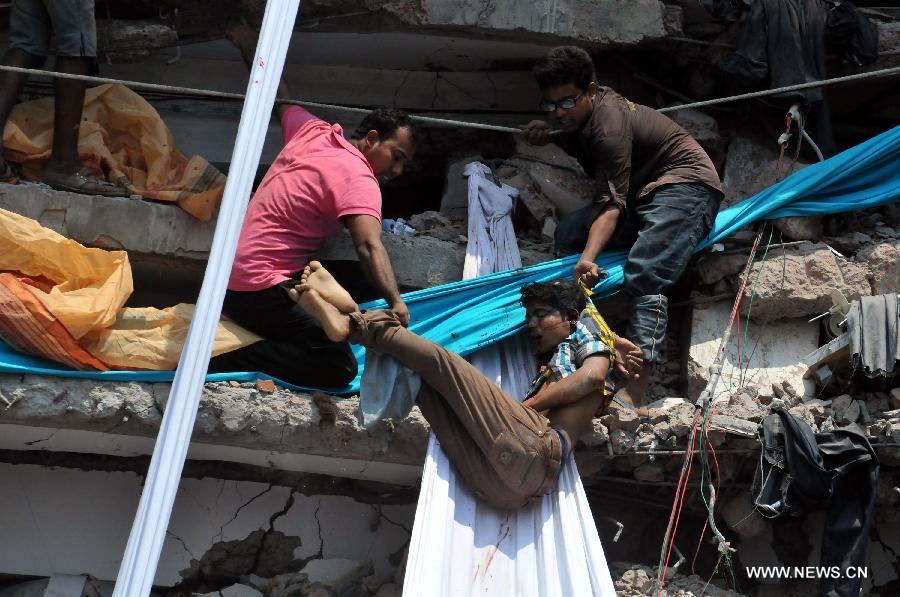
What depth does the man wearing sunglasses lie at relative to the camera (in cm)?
631

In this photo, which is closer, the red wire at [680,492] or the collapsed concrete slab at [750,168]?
the red wire at [680,492]

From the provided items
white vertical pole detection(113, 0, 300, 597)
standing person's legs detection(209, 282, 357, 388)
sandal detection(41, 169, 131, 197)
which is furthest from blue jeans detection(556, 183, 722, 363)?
sandal detection(41, 169, 131, 197)

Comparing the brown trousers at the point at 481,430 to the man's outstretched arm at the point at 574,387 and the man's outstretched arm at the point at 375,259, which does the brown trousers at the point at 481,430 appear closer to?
the man's outstretched arm at the point at 574,387

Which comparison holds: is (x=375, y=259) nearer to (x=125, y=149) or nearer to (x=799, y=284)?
Result: (x=125, y=149)

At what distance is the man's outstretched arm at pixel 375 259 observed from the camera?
5629 mm

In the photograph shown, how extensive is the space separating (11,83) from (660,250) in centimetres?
304

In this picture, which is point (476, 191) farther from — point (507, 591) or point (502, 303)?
point (507, 591)

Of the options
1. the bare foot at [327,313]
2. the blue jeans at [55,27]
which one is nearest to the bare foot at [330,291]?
the bare foot at [327,313]

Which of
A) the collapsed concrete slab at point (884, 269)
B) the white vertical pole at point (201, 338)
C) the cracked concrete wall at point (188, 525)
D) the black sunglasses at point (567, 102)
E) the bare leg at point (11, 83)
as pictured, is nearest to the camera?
the white vertical pole at point (201, 338)

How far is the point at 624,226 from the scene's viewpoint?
6.59 m

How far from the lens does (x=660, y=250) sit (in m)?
6.39

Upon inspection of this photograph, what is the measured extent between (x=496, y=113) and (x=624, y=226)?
1526mm

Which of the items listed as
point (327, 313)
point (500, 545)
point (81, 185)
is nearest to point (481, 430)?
point (500, 545)

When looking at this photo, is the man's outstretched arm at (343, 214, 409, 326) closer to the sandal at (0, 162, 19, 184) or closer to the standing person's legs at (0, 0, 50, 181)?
the sandal at (0, 162, 19, 184)
